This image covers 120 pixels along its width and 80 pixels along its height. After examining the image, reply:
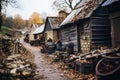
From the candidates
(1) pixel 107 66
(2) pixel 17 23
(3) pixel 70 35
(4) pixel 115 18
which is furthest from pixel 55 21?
(2) pixel 17 23

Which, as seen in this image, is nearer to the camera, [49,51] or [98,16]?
[98,16]

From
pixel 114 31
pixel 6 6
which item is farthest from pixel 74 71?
pixel 6 6

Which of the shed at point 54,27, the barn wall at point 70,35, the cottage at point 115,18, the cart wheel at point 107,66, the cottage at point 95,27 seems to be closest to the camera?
the cart wheel at point 107,66

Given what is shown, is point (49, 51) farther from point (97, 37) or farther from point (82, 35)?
point (97, 37)

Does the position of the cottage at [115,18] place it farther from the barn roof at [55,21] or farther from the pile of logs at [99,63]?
the barn roof at [55,21]

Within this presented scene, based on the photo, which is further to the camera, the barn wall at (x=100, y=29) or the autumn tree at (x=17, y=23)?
the autumn tree at (x=17, y=23)

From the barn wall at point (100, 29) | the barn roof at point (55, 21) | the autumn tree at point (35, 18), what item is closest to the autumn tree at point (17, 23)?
the autumn tree at point (35, 18)

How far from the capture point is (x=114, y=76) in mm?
9141

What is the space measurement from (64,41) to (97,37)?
7.58 meters

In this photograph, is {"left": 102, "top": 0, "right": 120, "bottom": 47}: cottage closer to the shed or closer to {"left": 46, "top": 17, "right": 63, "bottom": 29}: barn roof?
the shed

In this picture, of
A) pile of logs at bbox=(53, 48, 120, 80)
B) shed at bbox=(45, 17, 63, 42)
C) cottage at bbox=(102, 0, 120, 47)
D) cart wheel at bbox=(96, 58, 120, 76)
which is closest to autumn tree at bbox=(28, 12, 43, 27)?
shed at bbox=(45, 17, 63, 42)

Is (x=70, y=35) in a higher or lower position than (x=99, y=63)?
higher

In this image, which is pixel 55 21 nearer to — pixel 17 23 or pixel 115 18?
pixel 115 18

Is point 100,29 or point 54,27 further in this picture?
point 54,27
